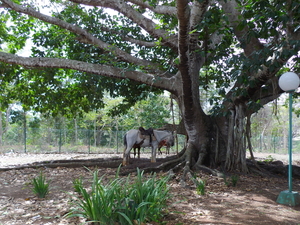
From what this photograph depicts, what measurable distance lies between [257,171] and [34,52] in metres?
8.88

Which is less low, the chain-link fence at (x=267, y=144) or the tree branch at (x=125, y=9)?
the tree branch at (x=125, y=9)

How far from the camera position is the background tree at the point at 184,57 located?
243 inches

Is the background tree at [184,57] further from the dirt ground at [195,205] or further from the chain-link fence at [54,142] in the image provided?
the chain-link fence at [54,142]

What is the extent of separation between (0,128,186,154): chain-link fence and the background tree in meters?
7.94

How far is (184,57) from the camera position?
6094 millimetres

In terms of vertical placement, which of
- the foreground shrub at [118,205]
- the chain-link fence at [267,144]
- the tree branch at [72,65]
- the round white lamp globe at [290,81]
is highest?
the tree branch at [72,65]

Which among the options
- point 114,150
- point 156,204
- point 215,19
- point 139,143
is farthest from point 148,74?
point 114,150

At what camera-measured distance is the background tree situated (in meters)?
6.18

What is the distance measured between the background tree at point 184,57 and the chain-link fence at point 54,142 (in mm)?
7939

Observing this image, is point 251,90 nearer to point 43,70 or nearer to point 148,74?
point 148,74

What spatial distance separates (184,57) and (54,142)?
16168mm

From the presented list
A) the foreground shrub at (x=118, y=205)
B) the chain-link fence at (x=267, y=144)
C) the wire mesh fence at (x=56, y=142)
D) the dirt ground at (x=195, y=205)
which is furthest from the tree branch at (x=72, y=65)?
the chain-link fence at (x=267, y=144)

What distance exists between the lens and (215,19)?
19.9ft

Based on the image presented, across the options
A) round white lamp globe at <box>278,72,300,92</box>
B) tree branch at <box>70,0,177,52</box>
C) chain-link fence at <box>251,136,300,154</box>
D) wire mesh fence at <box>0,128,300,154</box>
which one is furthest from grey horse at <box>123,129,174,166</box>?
chain-link fence at <box>251,136,300,154</box>
